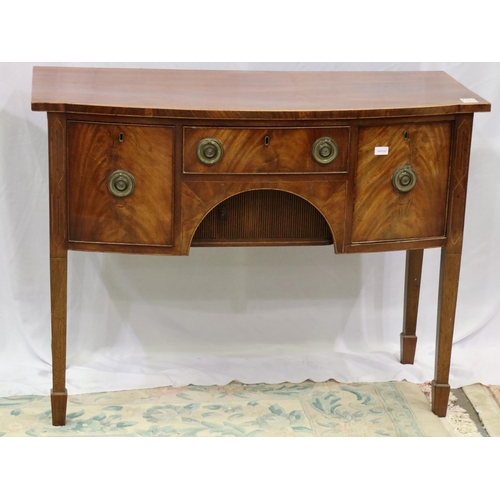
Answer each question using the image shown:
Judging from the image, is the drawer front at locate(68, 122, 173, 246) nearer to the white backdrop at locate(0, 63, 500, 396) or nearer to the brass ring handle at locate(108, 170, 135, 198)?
Result: the brass ring handle at locate(108, 170, 135, 198)

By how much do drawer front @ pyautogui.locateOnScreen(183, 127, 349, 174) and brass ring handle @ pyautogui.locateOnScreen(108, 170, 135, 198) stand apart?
0.15 m

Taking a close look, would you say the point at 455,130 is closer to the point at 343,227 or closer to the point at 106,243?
the point at 343,227

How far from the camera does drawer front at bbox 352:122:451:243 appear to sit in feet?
9.50

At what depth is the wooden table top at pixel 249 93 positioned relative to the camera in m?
2.79

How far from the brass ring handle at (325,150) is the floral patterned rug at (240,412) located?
33.0 inches

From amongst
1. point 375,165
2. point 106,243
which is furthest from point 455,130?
point 106,243

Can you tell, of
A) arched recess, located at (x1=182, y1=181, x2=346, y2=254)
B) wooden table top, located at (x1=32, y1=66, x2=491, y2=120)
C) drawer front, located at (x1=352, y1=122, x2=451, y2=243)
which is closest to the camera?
wooden table top, located at (x1=32, y1=66, x2=491, y2=120)

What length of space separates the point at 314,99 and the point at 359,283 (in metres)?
0.93

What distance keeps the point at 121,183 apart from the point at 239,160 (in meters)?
0.33

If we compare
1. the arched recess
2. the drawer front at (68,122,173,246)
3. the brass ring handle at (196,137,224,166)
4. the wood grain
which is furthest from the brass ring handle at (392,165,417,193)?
the drawer front at (68,122,173,246)

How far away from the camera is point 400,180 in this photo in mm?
2928

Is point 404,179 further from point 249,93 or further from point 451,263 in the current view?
point 249,93

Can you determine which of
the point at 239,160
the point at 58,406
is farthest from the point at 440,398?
the point at 58,406

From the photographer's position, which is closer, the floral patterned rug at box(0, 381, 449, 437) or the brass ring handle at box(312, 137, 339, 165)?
the brass ring handle at box(312, 137, 339, 165)
